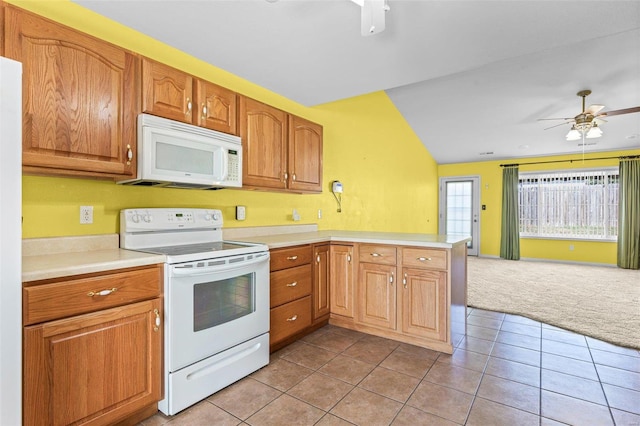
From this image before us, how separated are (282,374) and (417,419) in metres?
0.93

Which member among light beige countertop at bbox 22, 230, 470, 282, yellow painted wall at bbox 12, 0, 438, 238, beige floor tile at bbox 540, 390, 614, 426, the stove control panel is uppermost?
yellow painted wall at bbox 12, 0, 438, 238

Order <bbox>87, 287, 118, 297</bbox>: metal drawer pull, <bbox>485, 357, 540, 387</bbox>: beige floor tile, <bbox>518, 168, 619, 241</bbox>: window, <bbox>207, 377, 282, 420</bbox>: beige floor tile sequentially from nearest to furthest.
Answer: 1. <bbox>87, 287, 118, 297</bbox>: metal drawer pull
2. <bbox>207, 377, 282, 420</bbox>: beige floor tile
3. <bbox>485, 357, 540, 387</bbox>: beige floor tile
4. <bbox>518, 168, 619, 241</bbox>: window

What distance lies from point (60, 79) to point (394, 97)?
4.60 meters

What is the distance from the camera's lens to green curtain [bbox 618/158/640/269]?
19.9 ft

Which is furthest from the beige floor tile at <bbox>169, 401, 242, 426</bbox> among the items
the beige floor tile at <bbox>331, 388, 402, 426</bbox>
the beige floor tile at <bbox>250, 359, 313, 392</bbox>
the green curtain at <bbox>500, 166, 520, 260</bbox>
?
the green curtain at <bbox>500, 166, 520, 260</bbox>

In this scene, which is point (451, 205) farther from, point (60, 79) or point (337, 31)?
point (60, 79)

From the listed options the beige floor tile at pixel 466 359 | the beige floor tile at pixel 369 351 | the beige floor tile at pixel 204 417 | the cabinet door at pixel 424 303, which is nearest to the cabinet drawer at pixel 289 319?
the beige floor tile at pixel 369 351

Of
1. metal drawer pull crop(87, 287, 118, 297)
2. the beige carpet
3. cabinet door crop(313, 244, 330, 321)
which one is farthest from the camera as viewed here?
the beige carpet

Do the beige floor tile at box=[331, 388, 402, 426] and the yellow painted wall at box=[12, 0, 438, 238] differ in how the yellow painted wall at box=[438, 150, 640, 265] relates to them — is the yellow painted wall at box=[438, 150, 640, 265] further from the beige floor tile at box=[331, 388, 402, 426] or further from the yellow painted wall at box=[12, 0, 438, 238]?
the beige floor tile at box=[331, 388, 402, 426]

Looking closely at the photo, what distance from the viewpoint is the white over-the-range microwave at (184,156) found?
75.2 inches

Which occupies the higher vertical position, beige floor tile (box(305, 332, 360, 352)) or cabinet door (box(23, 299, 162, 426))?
cabinet door (box(23, 299, 162, 426))

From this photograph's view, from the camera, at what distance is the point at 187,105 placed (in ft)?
7.07

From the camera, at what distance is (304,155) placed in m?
3.20

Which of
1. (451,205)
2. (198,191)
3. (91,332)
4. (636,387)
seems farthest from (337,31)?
(451,205)
